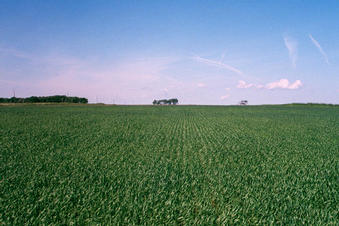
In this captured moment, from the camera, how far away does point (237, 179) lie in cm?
506

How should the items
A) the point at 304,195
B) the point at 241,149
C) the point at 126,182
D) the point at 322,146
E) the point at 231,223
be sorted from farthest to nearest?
the point at 322,146 → the point at 241,149 → the point at 126,182 → the point at 304,195 → the point at 231,223

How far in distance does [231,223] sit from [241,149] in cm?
572

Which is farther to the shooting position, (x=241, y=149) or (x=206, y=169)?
(x=241, y=149)

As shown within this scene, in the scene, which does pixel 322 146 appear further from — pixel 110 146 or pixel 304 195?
pixel 110 146

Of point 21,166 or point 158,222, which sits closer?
point 158,222

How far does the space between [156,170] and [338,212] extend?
3.91 metres

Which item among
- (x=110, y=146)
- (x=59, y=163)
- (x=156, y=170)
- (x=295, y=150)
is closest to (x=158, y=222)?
(x=156, y=170)

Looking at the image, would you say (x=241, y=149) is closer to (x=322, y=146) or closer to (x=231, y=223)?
(x=322, y=146)

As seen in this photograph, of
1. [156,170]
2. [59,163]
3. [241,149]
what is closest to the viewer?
[156,170]

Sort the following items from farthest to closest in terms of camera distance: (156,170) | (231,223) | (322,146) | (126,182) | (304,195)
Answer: (322,146), (156,170), (126,182), (304,195), (231,223)

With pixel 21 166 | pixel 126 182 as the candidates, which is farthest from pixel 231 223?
pixel 21 166

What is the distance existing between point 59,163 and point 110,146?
2644 millimetres

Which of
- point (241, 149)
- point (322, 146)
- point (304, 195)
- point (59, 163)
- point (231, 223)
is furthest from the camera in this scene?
point (322, 146)

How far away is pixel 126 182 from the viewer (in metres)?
4.78
